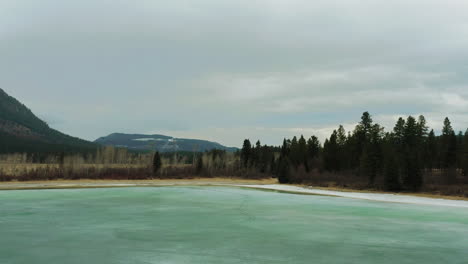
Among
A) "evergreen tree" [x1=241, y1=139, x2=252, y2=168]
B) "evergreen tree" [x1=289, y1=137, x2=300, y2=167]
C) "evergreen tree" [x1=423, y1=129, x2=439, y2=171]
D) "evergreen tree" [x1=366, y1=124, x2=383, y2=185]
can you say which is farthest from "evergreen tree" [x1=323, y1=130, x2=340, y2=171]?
"evergreen tree" [x1=366, y1=124, x2=383, y2=185]

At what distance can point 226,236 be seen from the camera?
52.5 ft

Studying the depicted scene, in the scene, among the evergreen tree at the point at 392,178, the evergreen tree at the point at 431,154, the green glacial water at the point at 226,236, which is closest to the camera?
the green glacial water at the point at 226,236

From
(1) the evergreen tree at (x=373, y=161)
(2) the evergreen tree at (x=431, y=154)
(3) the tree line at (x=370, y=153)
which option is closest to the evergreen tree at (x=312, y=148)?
(3) the tree line at (x=370, y=153)

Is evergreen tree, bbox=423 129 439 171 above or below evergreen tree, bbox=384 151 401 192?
above

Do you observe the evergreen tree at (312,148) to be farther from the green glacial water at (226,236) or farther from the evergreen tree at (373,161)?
the green glacial water at (226,236)

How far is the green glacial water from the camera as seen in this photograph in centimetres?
1245

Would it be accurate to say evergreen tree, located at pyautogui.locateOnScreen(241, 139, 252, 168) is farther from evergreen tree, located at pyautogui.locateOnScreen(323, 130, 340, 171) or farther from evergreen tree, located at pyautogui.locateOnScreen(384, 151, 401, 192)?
evergreen tree, located at pyautogui.locateOnScreen(384, 151, 401, 192)

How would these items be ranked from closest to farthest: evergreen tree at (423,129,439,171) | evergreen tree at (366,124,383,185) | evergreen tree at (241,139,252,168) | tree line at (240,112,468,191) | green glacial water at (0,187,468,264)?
green glacial water at (0,187,468,264), evergreen tree at (366,124,383,185), tree line at (240,112,468,191), evergreen tree at (423,129,439,171), evergreen tree at (241,139,252,168)

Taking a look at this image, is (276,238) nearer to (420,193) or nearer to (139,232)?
(139,232)

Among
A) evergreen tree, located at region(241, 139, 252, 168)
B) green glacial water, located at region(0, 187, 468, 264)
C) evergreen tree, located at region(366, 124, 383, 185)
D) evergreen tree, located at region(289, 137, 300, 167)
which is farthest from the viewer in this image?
evergreen tree, located at region(289, 137, 300, 167)

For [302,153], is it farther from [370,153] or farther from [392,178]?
[392,178]

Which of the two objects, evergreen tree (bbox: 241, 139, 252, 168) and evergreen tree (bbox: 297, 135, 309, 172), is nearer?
evergreen tree (bbox: 297, 135, 309, 172)

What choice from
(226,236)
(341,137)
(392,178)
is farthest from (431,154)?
(226,236)

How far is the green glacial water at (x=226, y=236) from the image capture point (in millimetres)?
12453
